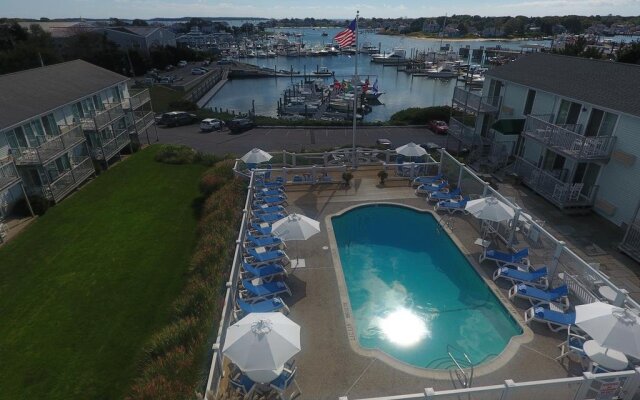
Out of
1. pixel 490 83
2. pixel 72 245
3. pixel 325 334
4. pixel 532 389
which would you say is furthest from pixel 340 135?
pixel 532 389

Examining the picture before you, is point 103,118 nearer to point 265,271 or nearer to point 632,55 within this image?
point 265,271

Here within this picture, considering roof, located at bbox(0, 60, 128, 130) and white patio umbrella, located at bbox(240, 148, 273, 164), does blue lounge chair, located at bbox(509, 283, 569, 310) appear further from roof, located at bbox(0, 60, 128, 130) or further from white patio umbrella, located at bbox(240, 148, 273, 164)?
roof, located at bbox(0, 60, 128, 130)

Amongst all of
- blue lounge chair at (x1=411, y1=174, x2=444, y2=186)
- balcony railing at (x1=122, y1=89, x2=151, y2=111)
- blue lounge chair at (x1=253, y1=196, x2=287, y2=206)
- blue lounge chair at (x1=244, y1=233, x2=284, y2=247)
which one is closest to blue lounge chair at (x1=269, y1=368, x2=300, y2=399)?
blue lounge chair at (x1=244, y1=233, x2=284, y2=247)

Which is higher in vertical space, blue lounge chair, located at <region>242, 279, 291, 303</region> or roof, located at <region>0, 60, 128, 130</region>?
roof, located at <region>0, 60, 128, 130</region>

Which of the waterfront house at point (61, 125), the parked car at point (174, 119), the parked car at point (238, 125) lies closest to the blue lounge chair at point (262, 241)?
the waterfront house at point (61, 125)

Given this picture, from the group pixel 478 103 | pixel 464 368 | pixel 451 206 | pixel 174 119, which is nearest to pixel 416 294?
pixel 464 368
